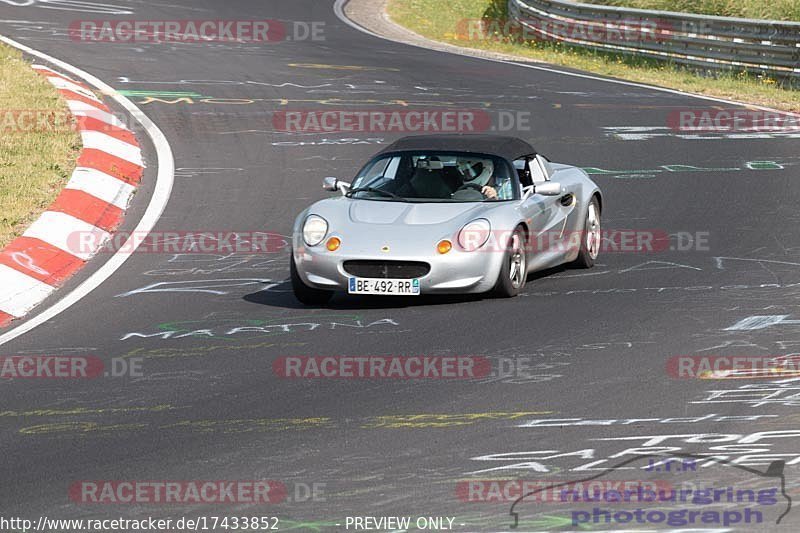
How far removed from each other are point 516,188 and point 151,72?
12035 millimetres

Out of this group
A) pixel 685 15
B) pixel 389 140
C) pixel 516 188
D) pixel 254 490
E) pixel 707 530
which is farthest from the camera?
pixel 685 15

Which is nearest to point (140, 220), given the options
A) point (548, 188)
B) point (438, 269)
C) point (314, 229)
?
point (314, 229)

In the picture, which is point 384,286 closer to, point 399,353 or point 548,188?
point 399,353

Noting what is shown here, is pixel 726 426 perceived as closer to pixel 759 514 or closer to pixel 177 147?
pixel 759 514

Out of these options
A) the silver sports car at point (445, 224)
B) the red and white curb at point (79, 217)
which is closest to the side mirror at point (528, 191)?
the silver sports car at point (445, 224)

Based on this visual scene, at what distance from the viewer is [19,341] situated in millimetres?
9438

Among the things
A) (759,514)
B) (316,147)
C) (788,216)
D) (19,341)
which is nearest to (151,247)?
(19,341)

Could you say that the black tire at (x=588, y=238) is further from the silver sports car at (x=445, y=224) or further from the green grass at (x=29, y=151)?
the green grass at (x=29, y=151)

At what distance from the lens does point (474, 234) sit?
34.3ft

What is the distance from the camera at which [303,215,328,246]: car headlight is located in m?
10.6

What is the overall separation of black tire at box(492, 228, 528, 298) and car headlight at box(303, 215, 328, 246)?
1.40 meters

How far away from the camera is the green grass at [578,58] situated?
72.7ft

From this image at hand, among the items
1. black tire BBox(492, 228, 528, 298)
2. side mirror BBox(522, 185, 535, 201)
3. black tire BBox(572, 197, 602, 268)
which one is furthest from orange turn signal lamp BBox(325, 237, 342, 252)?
black tire BBox(572, 197, 602, 268)

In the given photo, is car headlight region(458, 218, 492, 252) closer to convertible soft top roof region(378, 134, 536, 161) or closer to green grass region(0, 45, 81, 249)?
convertible soft top roof region(378, 134, 536, 161)
